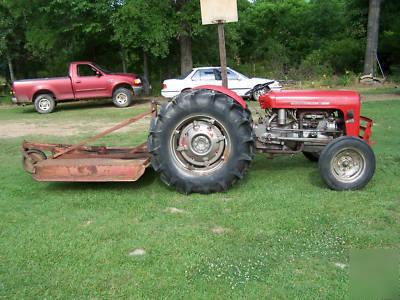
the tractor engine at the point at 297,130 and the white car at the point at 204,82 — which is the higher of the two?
the white car at the point at 204,82

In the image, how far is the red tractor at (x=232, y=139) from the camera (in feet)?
15.1

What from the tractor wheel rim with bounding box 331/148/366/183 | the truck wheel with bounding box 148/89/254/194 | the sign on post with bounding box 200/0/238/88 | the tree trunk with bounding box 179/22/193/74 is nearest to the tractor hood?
the truck wheel with bounding box 148/89/254/194

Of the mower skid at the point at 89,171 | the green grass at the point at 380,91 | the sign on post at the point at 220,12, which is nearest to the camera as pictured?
the mower skid at the point at 89,171

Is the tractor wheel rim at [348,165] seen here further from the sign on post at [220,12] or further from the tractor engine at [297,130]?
the sign on post at [220,12]

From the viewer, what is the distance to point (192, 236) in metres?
3.67

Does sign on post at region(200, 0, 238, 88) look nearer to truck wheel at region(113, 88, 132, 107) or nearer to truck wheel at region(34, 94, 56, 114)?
truck wheel at region(113, 88, 132, 107)

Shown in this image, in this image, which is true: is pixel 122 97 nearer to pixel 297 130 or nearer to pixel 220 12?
pixel 220 12

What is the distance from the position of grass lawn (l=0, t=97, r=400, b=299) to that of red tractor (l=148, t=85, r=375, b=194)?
0.25m

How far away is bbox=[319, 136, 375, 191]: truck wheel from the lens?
4.53 metres

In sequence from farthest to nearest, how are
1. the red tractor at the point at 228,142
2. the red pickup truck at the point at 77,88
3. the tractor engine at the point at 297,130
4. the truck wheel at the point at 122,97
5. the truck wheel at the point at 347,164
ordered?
1. the truck wheel at the point at 122,97
2. the red pickup truck at the point at 77,88
3. the tractor engine at the point at 297,130
4. the red tractor at the point at 228,142
5. the truck wheel at the point at 347,164

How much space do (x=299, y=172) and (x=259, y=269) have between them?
2681mm

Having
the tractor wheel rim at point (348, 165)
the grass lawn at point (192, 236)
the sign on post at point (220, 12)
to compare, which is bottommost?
the grass lawn at point (192, 236)

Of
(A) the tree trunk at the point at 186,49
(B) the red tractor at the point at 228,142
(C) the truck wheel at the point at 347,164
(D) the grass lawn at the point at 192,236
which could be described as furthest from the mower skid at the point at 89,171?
(A) the tree trunk at the point at 186,49

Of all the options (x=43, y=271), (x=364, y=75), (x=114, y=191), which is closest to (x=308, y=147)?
(x=114, y=191)
